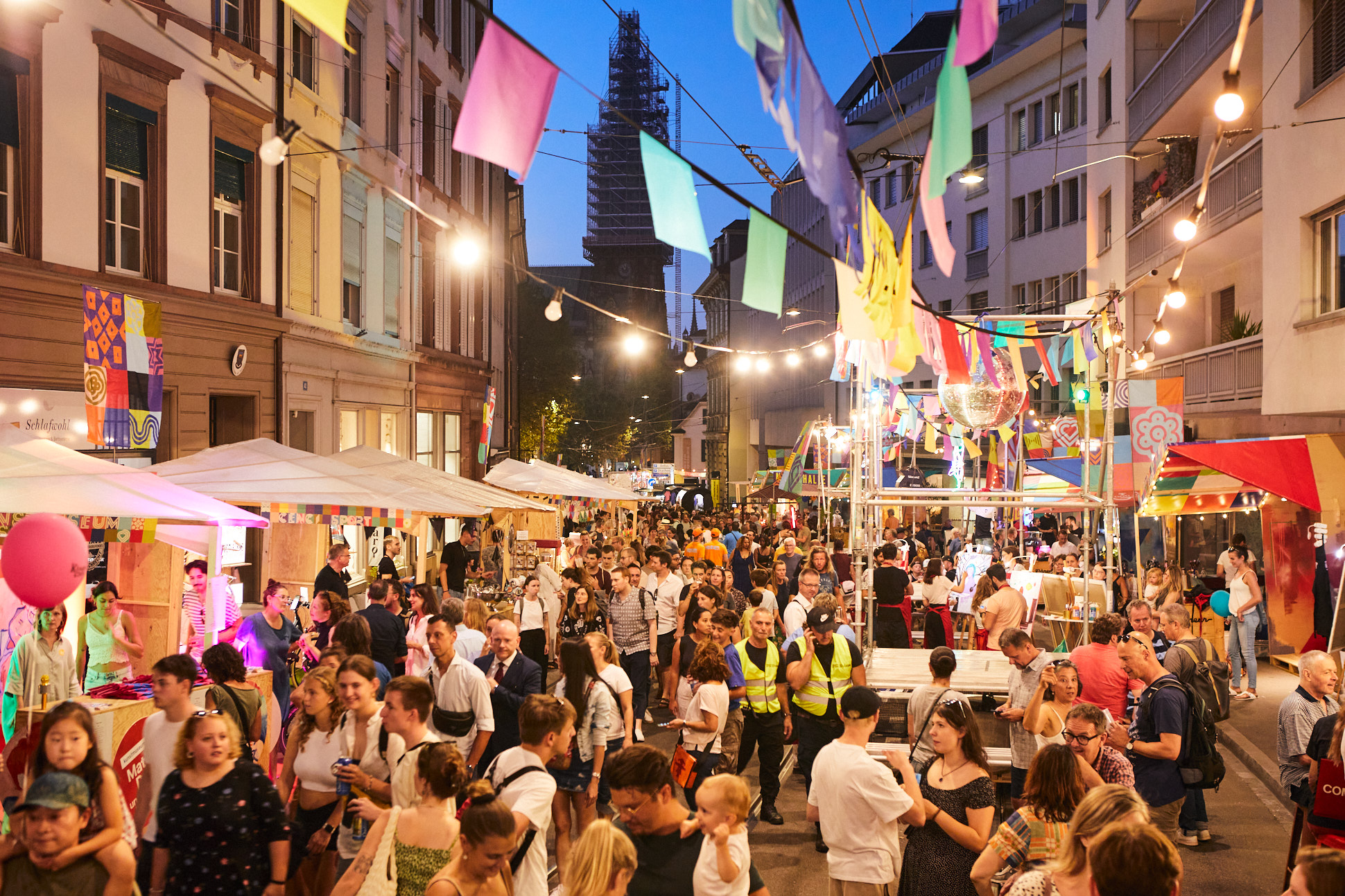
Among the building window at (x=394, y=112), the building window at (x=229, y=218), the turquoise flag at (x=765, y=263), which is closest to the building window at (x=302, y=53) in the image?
the building window at (x=229, y=218)

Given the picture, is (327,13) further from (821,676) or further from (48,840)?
(821,676)

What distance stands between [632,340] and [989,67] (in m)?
25.5

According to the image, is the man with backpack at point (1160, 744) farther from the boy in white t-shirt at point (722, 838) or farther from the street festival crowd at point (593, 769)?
the boy in white t-shirt at point (722, 838)

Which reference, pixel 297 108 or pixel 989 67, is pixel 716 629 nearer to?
pixel 297 108

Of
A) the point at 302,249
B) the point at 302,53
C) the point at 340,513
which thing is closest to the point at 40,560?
the point at 340,513

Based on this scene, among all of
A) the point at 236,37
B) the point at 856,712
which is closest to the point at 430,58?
the point at 236,37

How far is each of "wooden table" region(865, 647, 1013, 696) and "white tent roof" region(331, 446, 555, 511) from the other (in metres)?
5.60

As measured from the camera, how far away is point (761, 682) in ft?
28.2

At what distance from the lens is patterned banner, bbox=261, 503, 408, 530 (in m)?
10.7

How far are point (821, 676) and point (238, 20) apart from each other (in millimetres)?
13564

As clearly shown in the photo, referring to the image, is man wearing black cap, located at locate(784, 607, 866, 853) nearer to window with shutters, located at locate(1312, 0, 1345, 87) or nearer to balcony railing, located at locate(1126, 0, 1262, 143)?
window with shutters, located at locate(1312, 0, 1345, 87)

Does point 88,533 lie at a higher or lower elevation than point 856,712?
higher

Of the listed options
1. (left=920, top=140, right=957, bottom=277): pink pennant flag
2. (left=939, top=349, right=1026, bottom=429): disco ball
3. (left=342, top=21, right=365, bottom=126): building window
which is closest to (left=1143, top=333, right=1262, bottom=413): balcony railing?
(left=939, top=349, right=1026, bottom=429): disco ball

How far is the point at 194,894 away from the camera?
15.0 ft
